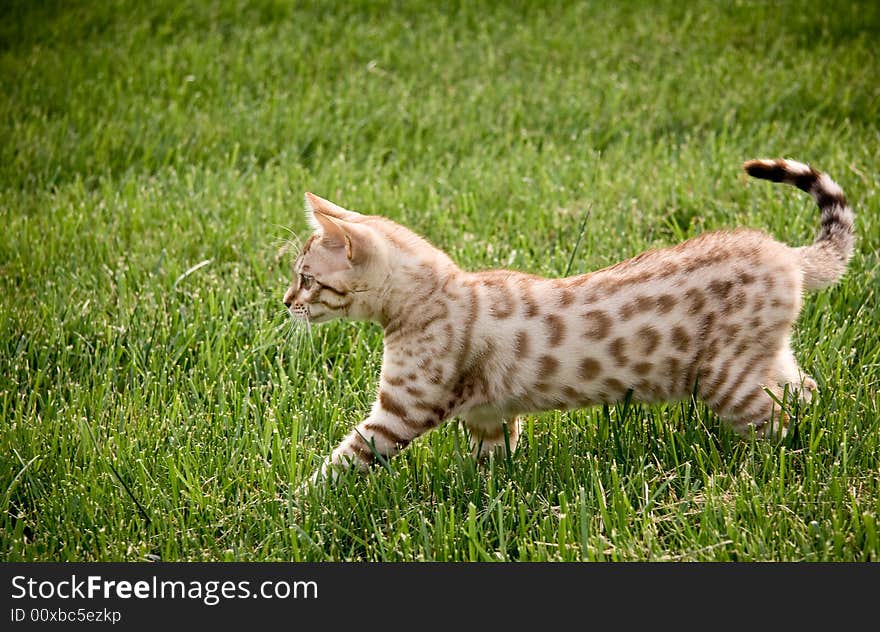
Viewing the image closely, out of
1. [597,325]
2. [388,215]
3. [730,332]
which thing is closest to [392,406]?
[597,325]

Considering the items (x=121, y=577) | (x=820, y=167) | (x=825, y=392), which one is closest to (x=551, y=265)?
(x=825, y=392)

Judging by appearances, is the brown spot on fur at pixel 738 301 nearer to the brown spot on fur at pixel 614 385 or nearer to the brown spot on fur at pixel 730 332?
the brown spot on fur at pixel 730 332

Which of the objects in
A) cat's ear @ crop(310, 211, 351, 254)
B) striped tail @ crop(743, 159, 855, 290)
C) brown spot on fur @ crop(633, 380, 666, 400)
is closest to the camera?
cat's ear @ crop(310, 211, 351, 254)

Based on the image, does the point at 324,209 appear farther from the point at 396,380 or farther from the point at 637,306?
the point at 637,306

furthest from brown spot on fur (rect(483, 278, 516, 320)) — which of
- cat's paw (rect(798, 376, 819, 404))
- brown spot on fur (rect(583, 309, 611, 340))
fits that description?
cat's paw (rect(798, 376, 819, 404))

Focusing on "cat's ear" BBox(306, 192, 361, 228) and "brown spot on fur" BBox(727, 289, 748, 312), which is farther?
"cat's ear" BBox(306, 192, 361, 228)

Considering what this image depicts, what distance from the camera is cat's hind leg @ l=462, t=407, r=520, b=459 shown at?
4.40 meters

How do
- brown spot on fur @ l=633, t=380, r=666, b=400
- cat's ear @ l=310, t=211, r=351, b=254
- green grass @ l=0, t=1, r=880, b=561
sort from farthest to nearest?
brown spot on fur @ l=633, t=380, r=666, b=400 → cat's ear @ l=310, t=211, r=351, b=254 → green grass @ l=0, t=1, r=880, b=561

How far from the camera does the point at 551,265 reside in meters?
5.93

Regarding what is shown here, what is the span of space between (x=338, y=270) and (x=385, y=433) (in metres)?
0.68

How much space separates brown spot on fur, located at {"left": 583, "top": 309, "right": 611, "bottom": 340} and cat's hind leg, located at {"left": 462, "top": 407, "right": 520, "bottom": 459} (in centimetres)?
53

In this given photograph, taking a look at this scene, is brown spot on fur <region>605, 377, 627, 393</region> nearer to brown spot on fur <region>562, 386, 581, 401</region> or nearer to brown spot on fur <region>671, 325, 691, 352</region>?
brown spot on fur <region>562, 386, 581, 401</region>

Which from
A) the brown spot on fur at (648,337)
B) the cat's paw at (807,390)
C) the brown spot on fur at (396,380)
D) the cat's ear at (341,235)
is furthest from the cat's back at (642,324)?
the cat's ear at (341,235)

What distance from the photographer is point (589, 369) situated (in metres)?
4.17
